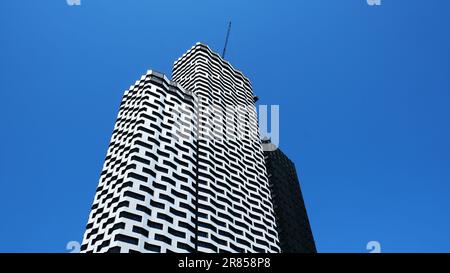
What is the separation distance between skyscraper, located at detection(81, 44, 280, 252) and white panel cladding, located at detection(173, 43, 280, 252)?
0.86 feet

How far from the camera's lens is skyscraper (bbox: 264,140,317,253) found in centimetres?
10606

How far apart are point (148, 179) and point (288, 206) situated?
58562 mm

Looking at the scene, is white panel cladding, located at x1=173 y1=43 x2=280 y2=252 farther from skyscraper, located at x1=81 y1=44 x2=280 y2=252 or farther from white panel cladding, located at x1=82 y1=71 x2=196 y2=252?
white panel cladding, located at x1=82 y1=71 x2=196 y2=252

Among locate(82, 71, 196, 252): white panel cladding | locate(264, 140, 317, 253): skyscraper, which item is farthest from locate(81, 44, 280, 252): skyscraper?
locate(264, 140, 317, 253): skyscraper

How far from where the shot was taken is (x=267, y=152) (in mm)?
132000

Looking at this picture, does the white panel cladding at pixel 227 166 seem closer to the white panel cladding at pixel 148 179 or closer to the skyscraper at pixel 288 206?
the white panel cladding at pixel 148 179

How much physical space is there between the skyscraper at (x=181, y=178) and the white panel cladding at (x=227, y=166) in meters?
0.26

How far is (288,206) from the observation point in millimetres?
117062

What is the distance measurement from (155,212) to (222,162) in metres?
32.6
